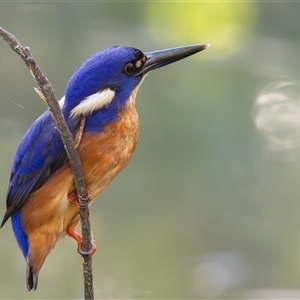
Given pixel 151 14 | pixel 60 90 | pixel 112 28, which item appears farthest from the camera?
pixel 112 28

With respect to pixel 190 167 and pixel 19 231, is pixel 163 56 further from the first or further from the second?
pixel 190 167

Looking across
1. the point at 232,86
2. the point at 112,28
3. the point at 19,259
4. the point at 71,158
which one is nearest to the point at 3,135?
the point at 19,259

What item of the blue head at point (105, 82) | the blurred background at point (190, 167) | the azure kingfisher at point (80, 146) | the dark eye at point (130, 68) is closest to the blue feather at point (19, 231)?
the azure kingfisher at point (80, 146)

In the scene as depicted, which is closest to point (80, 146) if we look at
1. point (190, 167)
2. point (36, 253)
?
point (36, 253)

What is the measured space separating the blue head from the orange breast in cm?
5

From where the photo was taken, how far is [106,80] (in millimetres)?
1884

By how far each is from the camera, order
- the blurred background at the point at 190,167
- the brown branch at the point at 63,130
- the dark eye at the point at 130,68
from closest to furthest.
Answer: the brown branch at the point at 63,130 < the dark eye at the point at 130,68 < the blurred background at the point at 190,167

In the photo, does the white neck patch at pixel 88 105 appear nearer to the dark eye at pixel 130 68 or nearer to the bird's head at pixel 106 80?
the bird's head at pixel 106 80

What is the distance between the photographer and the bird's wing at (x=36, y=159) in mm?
1837

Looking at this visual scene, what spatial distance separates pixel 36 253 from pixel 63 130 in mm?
655

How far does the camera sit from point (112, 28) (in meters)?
3.87

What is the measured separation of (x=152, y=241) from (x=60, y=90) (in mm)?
920

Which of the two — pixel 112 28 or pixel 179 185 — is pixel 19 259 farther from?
pixel 112 28

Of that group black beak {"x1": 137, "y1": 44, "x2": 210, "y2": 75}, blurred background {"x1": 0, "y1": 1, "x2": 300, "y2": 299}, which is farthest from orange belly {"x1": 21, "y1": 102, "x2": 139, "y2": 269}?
blurred background {"x1": 0, "y1": 1, "x2": 300, "y2": 299}
